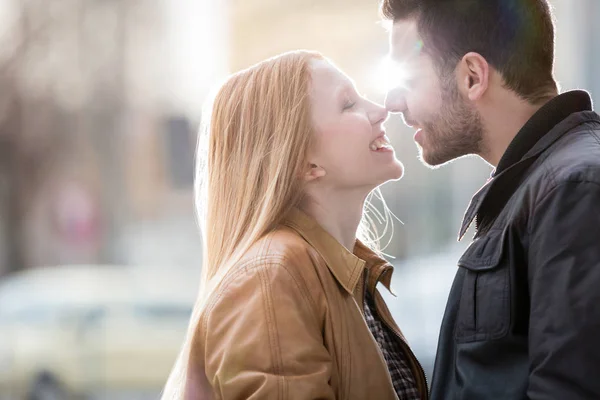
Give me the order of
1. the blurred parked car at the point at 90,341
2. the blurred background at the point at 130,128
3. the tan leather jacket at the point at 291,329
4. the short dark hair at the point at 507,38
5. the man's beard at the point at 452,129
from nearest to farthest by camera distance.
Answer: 1. the tan leather jacket at the point at 291,329
2. the short dark hair at the point at 507,38
3. the man's beard at the point at 452,129
4. the blurred parked car at the point at 90,341
5. the blurred background at the point at 130,128

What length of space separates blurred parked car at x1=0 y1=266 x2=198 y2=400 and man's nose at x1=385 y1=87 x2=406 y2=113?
4.06 meters

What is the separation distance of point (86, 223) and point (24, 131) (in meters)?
1.06

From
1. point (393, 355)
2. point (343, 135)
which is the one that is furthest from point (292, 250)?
point (393, 355)

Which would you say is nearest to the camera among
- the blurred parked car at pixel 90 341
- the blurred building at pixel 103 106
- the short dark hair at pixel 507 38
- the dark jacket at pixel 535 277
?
the dark jacket at pixel 535 277

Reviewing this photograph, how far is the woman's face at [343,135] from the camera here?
245 cm

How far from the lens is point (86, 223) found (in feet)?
26.8

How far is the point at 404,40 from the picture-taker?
8.45ft

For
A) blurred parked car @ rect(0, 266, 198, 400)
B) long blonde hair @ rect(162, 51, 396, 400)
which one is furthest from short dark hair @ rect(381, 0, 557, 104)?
blurred parked car @ rect(0, 266, 198, 400)

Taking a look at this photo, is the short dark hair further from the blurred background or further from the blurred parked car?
the blurred background

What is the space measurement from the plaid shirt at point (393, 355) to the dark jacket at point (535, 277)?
35 cm

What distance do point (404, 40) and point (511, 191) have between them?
0.66 m

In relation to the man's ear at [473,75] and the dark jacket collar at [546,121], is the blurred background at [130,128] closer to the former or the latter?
the man's ear at [473,75]

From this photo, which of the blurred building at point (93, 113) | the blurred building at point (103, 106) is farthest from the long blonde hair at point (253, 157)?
the blurred building at point (93, 113)

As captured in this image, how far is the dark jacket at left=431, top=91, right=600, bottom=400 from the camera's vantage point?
1.77 metres
